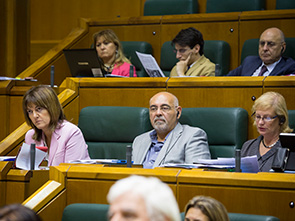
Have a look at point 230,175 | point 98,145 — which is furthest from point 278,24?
point 230,175

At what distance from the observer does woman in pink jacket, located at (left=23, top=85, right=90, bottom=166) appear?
1539 millimetres

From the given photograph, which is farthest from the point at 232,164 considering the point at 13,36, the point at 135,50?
the point at 13,36

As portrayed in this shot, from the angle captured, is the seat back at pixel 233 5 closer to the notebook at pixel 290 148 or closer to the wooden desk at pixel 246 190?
the notebook at pixel 290 148

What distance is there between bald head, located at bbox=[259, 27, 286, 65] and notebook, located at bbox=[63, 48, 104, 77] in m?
0.47

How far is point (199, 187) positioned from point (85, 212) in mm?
208

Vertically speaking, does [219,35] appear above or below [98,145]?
above

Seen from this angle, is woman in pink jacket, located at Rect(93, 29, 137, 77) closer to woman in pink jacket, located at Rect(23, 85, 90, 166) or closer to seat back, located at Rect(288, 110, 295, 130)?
woman in pink jacket, located at Rect(23, 85, 90, 166)

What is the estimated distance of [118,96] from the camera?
5.62 ft

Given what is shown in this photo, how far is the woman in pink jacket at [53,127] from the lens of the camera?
1539 mm

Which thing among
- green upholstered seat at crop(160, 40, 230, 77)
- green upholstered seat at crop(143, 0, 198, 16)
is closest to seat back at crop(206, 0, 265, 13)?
green upholstered seat at crop(143, 0, 198, 16)

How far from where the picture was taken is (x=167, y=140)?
1.52 meters

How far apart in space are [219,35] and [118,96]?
545mm

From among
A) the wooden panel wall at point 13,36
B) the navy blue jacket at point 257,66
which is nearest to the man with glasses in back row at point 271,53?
the navy blue jacket at point 257,66

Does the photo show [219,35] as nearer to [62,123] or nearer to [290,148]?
[62,123]
